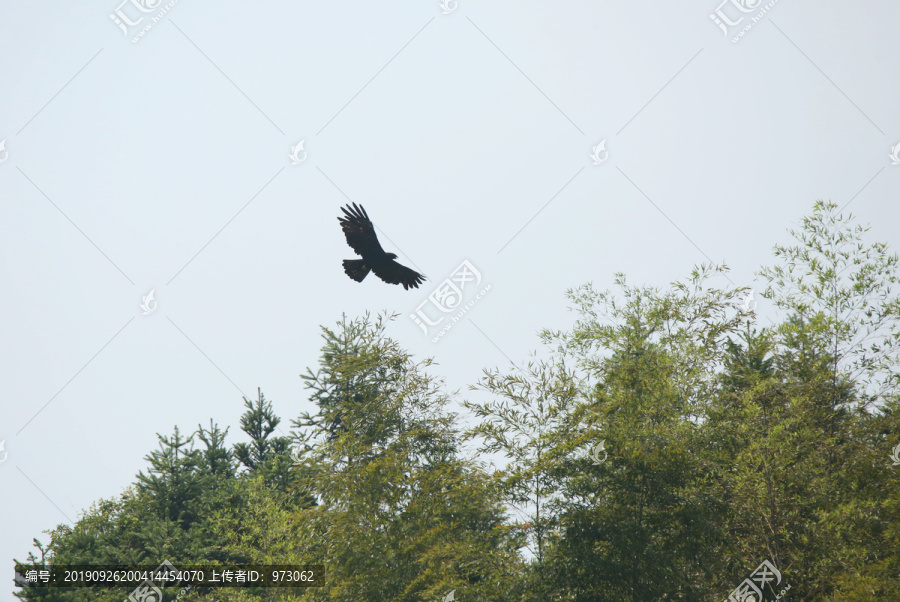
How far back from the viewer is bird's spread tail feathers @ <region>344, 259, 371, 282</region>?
1262 centimetres

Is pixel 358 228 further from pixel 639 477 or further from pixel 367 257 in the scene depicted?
pixel 639 477

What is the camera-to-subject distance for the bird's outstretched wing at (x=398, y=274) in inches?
501

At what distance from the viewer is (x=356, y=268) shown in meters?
12.7

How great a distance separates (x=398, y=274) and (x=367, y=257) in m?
0.67

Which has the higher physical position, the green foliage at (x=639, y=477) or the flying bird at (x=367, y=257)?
the flying bird at (x=367, y=257)

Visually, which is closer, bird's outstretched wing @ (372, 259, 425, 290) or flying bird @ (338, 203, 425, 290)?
flying bird @ (338, 203, 425, 290)

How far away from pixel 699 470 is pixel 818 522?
2.04 meters

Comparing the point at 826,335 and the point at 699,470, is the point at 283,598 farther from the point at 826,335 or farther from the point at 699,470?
the point at 826,335

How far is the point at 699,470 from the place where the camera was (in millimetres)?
12164

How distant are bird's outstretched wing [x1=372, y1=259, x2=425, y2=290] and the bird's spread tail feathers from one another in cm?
19

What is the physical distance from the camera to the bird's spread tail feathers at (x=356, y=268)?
41.4ft

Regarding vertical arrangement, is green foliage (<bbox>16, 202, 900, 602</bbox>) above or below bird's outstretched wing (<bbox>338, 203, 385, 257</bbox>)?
below

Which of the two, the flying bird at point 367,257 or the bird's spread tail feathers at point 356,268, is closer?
the flying bird at point 367,257

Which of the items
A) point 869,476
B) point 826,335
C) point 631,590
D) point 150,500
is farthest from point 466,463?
point 150,500
